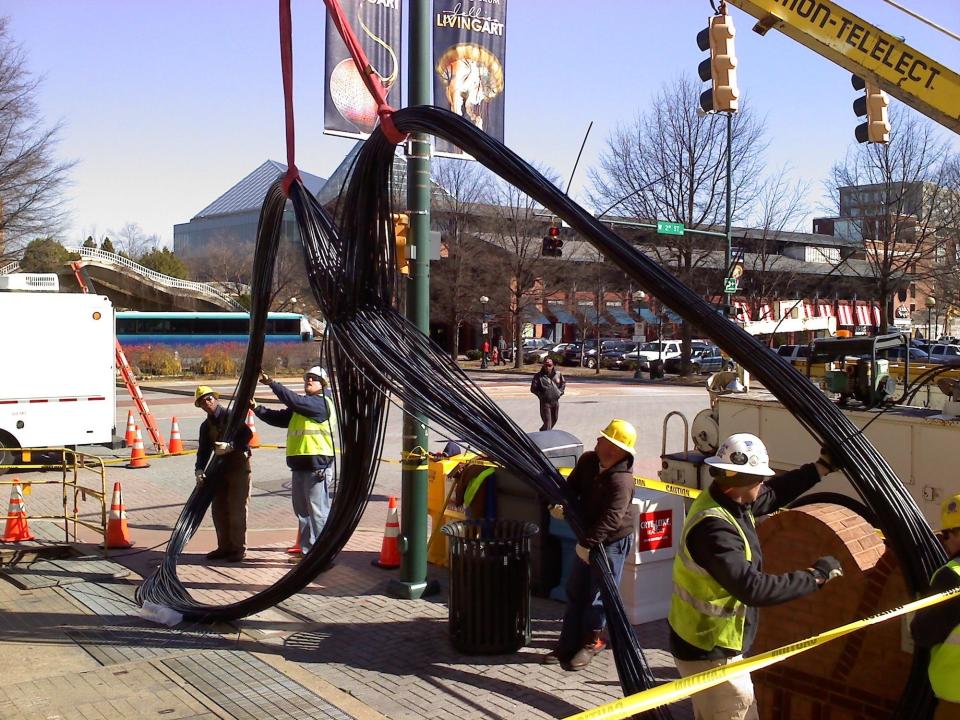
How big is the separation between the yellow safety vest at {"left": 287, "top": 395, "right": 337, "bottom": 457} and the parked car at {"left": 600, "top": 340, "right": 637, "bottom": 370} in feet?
124

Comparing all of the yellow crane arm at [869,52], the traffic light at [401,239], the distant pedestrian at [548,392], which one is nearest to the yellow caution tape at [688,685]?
the traffic light at [401,239]

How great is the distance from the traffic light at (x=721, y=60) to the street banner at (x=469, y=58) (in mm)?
Answer: 2270

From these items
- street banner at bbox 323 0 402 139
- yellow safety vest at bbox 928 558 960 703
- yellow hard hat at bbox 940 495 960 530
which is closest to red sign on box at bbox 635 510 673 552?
yellow hard hat at bbox 940 495 960 530

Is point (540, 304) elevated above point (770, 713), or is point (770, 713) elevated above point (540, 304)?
point (540, 304)

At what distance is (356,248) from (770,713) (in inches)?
154

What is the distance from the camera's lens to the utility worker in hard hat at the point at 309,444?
28.8ft

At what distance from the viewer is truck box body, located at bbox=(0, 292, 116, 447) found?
1463 centimetres

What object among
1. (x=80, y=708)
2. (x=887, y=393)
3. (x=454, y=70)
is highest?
(x=454, y=70)

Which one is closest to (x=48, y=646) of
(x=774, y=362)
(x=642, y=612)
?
(x=642, y=612)

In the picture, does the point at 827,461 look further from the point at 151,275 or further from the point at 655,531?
the point at 151,275

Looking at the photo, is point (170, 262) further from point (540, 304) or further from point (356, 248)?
point (356, 248)

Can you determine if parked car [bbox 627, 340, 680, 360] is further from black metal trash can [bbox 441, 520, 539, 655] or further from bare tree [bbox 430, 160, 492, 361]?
black metal trash can [bbox 441, 520, 539, 655]

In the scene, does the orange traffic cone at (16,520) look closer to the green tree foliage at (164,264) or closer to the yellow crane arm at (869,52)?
the yellow crane arm at (869,52)

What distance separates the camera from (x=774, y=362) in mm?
4449
